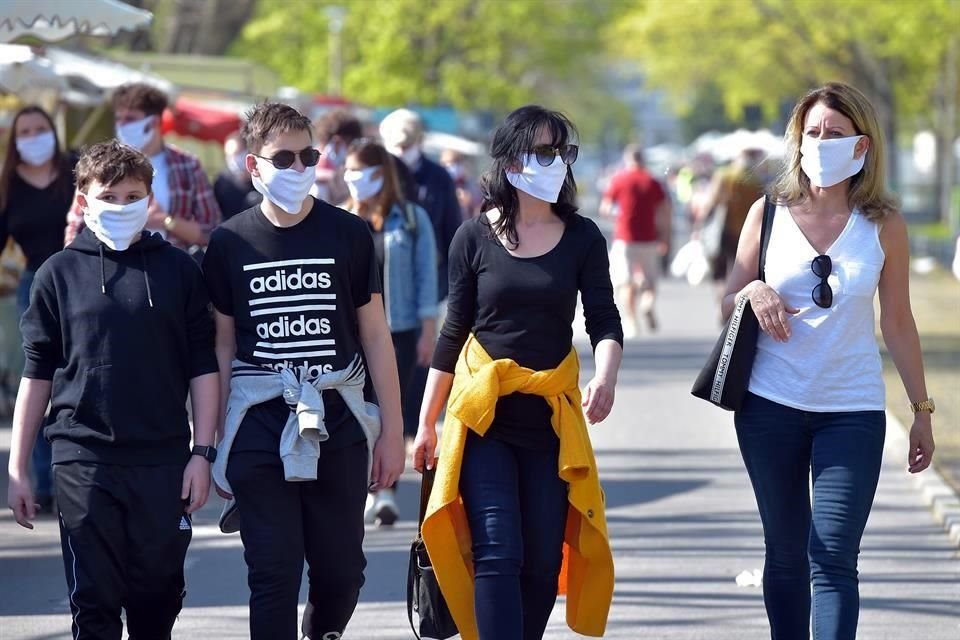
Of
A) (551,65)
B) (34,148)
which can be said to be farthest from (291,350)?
(551,65)

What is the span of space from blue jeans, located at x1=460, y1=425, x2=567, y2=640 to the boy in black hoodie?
0.79 m

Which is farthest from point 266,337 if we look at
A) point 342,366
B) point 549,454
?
point 549,454

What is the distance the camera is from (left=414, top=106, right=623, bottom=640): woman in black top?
512 cm

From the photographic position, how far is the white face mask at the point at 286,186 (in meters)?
4.99

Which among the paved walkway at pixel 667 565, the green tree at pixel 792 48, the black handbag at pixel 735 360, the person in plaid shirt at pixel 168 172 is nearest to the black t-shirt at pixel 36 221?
the person in plaid shirt at pixel 168 172

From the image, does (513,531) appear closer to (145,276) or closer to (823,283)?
(823,283)

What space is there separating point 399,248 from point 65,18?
6.01 feet

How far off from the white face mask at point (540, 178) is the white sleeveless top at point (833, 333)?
2.27 ft

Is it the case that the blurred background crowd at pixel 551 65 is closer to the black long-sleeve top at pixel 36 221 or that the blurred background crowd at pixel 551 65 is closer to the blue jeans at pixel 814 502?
the black long-sleeve top at pixel 36 221

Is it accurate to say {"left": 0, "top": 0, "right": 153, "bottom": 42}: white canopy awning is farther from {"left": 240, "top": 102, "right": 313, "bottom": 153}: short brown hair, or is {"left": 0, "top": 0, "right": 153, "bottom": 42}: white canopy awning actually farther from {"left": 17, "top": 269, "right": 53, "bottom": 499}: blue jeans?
{"left": 240, "top": 102, "right": 313, "bottom": 153}: short brown hair

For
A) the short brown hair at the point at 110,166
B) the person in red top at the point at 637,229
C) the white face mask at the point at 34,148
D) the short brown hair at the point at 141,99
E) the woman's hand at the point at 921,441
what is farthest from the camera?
the person in red top at the point at 637,229

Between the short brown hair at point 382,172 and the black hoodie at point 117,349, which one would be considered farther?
the short brown hair at point 382,172

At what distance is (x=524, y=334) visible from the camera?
5.18 m

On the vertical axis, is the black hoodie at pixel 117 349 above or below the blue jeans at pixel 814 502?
above
